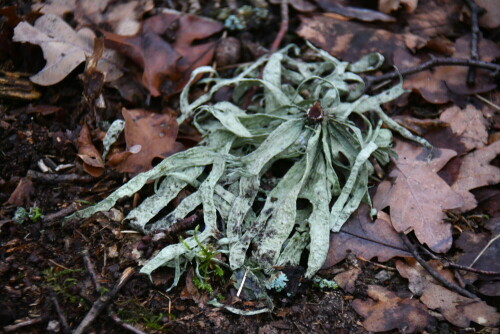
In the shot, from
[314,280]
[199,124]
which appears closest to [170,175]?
[199,124]

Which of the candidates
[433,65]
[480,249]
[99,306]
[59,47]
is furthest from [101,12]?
[480,249]

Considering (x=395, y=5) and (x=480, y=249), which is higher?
(x=395, y=5)

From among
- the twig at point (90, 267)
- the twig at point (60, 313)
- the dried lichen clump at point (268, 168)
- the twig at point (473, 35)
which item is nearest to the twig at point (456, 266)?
the dried lichen clump at point (268, 168)

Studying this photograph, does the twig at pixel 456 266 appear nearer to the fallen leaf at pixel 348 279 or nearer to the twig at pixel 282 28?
the fallen leaf at pixel 348 279

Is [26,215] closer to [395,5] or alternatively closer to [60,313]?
[60,313]

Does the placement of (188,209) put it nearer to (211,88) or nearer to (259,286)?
(259,286)

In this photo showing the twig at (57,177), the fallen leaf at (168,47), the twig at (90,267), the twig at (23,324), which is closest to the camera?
the twig at (23,324)

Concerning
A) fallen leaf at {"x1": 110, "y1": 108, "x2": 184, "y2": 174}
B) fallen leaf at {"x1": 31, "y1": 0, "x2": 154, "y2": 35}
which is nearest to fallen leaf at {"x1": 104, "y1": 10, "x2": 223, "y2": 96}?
fallen leaf at {"x1": 31, "y1": 0, "x2": 154, "y2": 35}
